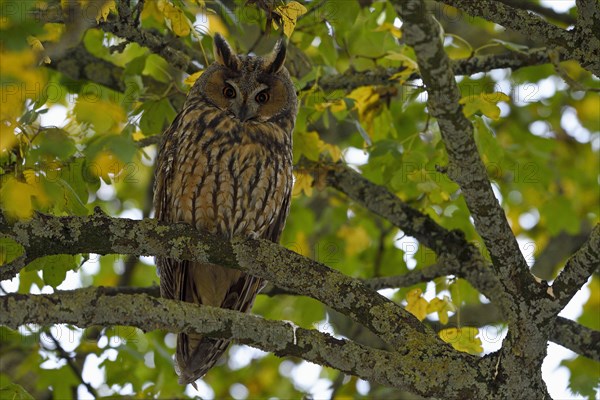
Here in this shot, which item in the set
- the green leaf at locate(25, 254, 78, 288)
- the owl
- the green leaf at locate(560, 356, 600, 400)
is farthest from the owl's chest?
the green leaf at locate(560, 356, 600, 400)

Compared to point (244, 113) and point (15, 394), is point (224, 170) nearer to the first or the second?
point (244, 113)

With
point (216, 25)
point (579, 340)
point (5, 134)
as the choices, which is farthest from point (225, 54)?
point (579, 340)

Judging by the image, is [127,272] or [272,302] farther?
[272,302]

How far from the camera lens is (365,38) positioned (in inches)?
193

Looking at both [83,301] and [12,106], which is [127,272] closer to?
[83,301]

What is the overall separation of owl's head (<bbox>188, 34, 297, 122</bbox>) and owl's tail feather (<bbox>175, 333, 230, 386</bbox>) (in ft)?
4.24

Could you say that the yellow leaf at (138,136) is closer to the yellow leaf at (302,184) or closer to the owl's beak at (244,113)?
the owl's beak at (244,113)

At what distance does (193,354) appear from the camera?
4.57 metres

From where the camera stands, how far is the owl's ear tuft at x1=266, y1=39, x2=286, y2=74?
4.74 metres

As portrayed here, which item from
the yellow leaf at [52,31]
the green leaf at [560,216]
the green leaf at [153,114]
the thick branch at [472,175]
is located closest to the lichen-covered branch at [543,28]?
the thick branch at [472,175]

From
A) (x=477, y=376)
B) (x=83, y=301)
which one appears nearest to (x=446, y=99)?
(x=477, y=376)

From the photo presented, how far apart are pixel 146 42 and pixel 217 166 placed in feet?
2.51

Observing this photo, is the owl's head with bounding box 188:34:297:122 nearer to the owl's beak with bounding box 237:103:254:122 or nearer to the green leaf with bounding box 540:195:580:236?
the owl's beak with bounding box 237:103:254:122

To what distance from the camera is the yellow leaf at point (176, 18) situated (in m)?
3.92
